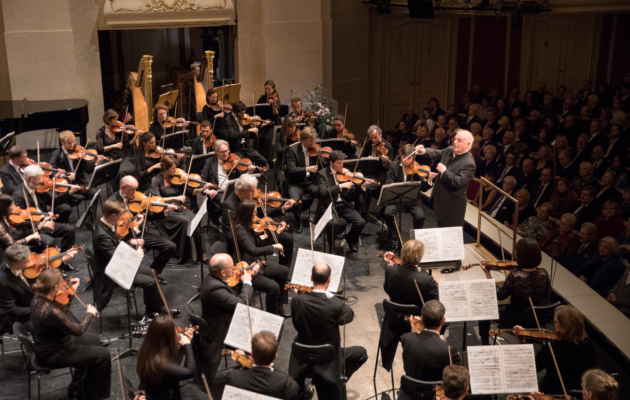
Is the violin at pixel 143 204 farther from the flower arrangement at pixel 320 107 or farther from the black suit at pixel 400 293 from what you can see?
the flower arrangement at pixel 320 107

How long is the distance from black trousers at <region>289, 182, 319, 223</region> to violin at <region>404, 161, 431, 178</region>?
1236 mm

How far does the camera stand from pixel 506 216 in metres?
7.88

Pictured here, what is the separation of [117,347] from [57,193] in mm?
2538

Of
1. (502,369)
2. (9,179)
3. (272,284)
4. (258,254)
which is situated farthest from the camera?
(9,179)

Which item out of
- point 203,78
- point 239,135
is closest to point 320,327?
point 239,135

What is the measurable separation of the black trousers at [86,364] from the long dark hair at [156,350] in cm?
84

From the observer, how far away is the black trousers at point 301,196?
7.69m

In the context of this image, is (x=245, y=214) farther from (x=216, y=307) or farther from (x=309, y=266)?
(x=216, y=307)

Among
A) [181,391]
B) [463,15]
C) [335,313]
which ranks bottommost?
[181,391]

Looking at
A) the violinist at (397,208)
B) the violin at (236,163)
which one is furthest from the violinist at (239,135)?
the violinist at (397,208)

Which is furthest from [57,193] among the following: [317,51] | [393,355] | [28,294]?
[317,51]

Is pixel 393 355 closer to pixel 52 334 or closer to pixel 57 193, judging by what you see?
pixel 52 334

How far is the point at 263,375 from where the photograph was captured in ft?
12.4

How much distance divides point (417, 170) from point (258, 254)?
7.79ft
